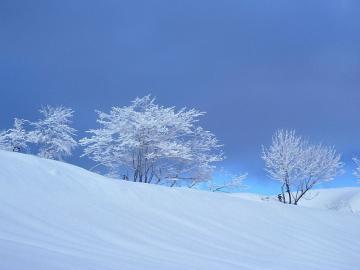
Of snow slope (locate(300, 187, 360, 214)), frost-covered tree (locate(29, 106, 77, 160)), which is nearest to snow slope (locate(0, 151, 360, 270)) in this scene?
frost-covered tree (locate(29, 106, 77, 160))

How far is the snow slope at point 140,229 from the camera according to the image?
5199 mm

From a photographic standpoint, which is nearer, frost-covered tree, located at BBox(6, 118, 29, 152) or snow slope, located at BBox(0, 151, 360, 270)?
snow slope, located at BBox(0, 151, 360, 270)

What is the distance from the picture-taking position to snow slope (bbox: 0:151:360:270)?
520 cm

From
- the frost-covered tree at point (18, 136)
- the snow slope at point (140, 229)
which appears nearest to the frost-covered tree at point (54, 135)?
the frost-covered tree at point (18, 136)

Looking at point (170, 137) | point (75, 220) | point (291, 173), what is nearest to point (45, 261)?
point (75, 220)

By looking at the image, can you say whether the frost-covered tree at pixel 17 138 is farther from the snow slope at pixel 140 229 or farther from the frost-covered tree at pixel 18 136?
the snow slope at pixel 140 229

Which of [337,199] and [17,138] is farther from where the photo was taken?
[337,199]

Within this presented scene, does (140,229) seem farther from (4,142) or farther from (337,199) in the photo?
(337,199)

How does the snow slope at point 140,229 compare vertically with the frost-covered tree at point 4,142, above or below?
below

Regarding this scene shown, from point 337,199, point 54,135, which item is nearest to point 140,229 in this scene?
point 54,135

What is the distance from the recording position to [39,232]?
5.96 m

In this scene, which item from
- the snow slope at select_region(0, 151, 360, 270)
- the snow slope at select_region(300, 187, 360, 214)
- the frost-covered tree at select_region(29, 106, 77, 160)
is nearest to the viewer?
the snow slope at select_region(0, 151, 360, 270)

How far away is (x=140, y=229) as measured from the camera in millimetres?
7941

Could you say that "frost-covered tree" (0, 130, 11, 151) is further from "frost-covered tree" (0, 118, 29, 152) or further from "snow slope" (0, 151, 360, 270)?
"snow slope" (0, 151, 360, 270)
